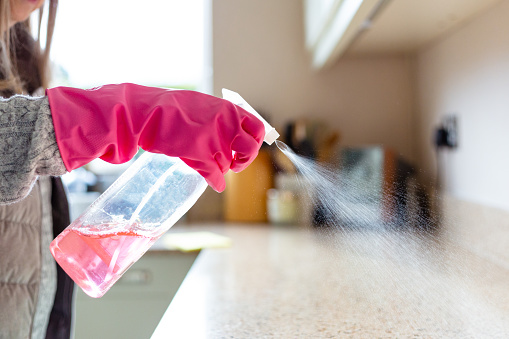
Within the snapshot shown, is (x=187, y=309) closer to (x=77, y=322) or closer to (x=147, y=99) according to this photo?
(x=147, y=99)

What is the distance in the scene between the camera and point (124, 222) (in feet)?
2.04

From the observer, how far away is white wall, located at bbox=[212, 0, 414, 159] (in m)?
1.98

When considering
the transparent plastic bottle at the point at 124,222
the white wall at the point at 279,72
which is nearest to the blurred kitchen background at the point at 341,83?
the white wall at the point at 279,72

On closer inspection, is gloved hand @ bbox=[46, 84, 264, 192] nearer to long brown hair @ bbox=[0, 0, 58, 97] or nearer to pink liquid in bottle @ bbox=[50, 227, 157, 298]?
pink liquid in bottle @ bbox=[50, 227, 157, 298]

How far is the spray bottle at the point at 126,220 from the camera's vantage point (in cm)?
57

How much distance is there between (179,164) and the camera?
65cm

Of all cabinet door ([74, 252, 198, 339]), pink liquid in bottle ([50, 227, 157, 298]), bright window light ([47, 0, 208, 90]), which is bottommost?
A: cabinet door ([74, 252, 198, 339])

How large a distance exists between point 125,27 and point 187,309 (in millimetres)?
1895

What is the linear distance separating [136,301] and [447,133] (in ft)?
3.67

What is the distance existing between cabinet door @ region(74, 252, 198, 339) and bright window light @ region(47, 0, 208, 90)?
1.05m

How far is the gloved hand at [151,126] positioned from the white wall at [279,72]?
1.54 meters

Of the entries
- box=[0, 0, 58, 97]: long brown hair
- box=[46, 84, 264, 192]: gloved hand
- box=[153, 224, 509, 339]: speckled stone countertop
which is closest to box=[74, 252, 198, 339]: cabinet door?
box=[153, 224, 509, 339]: speckled stone countertop

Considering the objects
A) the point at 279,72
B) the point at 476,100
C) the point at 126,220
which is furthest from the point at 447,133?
the point at 126,220

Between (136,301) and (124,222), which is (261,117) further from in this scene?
(136,301)
